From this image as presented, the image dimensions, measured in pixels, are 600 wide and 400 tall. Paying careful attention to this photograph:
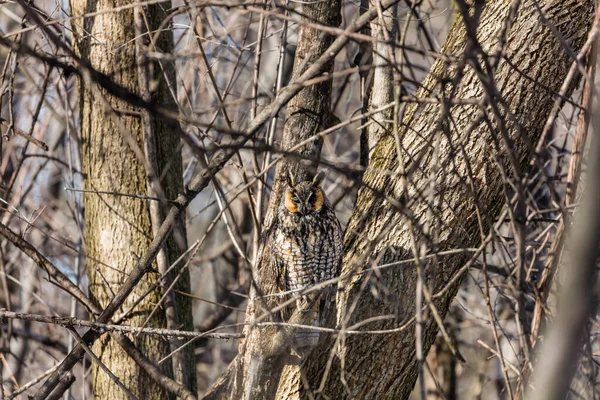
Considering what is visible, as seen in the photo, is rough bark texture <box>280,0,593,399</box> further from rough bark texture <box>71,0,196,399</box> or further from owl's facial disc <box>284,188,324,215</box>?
rough bark texture <box>71,0,196,399</box>

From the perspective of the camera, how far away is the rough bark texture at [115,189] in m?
3.35

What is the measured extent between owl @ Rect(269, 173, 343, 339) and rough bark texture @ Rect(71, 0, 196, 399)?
0.56 meters

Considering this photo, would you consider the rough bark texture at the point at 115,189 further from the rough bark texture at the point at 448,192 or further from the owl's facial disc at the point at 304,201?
the rough bark texture at the point at 448,192

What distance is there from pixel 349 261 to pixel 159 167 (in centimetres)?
115

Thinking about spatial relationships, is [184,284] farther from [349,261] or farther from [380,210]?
[380,210]

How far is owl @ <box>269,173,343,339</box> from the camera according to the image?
10.6ft

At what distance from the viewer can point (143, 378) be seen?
334 centimetres

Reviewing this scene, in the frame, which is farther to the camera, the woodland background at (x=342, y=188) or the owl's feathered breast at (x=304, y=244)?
the owl's feathered breast at (x=304, y=244)

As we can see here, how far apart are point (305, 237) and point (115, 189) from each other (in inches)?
→ 39.9

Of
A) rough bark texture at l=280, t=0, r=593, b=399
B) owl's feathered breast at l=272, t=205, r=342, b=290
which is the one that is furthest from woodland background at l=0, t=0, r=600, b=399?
owl's feathered breast at l=272, t=205, r=342, b=290

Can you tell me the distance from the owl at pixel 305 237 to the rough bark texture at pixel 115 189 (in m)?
0.56

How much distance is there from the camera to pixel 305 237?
340 cm

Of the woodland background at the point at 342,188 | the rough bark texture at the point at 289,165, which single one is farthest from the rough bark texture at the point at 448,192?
the rough bark texture at the point at 289,165

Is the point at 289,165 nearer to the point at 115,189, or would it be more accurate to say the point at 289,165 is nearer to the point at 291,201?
the point at 291,201
